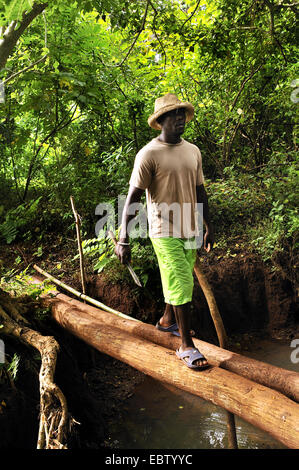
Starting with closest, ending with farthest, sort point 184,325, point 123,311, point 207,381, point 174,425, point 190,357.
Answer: point 207,381 → point 190,357 → point 184,325 → point 174,425 → point 123,311

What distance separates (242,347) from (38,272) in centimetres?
328

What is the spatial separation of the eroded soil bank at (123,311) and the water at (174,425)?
164mm

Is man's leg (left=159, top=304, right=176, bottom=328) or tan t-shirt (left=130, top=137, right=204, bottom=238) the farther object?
man's leg (left=159, top=304, right=176, bottom=328)

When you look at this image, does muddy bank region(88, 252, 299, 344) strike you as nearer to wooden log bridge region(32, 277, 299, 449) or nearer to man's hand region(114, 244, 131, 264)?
wooden log bridge region(32, 277, 299, 449)

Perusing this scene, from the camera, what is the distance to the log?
2.12 metres

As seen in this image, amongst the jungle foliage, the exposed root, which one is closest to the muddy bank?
the jungle foliage

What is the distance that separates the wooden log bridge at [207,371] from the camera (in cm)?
217

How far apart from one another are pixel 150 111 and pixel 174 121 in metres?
4.25

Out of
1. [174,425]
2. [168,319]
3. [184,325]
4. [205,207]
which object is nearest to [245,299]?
[174,425]

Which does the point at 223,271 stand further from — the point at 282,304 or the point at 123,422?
the point at 123,422

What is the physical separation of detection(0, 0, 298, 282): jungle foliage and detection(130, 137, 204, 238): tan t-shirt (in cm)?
235

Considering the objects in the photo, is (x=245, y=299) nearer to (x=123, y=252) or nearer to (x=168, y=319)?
(x=168, y=319)

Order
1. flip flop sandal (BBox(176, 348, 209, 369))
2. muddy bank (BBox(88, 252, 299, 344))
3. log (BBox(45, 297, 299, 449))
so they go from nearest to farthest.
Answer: log (BBox(45, 297, 299, 449)), flip flop sandal (BBox(176, 348, 209, 369)), muddy bank (BBox(88, 252, 299, 344))

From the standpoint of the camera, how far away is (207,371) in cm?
263
